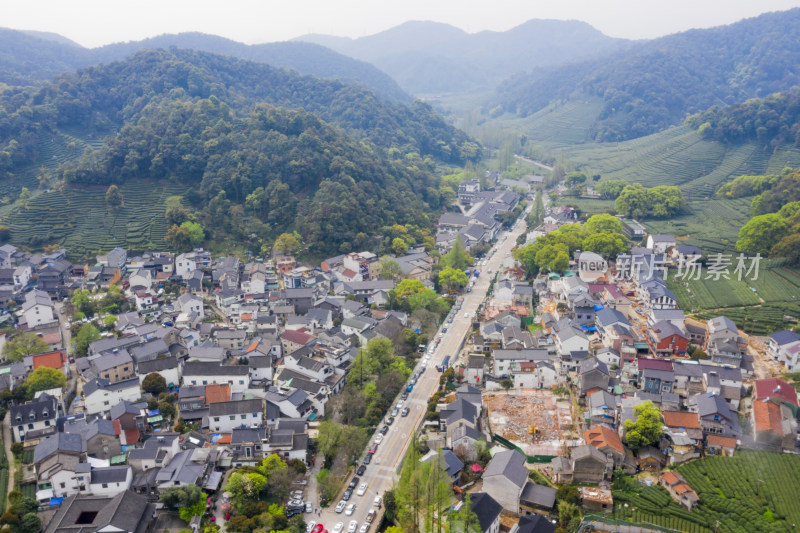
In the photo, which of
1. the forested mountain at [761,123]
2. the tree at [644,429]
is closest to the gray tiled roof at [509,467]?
the tree at [644,429]

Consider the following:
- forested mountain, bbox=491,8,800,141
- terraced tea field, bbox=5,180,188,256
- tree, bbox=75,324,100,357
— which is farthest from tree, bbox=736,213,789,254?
forested mountain, bbox=491,8,800,141

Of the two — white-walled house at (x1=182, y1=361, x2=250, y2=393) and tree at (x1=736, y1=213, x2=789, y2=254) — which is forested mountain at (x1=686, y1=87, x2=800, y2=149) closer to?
tree at (x1=736, y1=213, x2=789, y2=254)

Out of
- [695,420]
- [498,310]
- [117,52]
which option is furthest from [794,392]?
[117,52]

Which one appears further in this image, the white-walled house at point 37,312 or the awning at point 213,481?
the white-walled house at point 37,312

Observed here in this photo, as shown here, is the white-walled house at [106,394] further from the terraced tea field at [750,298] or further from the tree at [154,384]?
the terraced tea field at [750,298]

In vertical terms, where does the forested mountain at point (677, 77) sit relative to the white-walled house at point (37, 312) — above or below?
above
